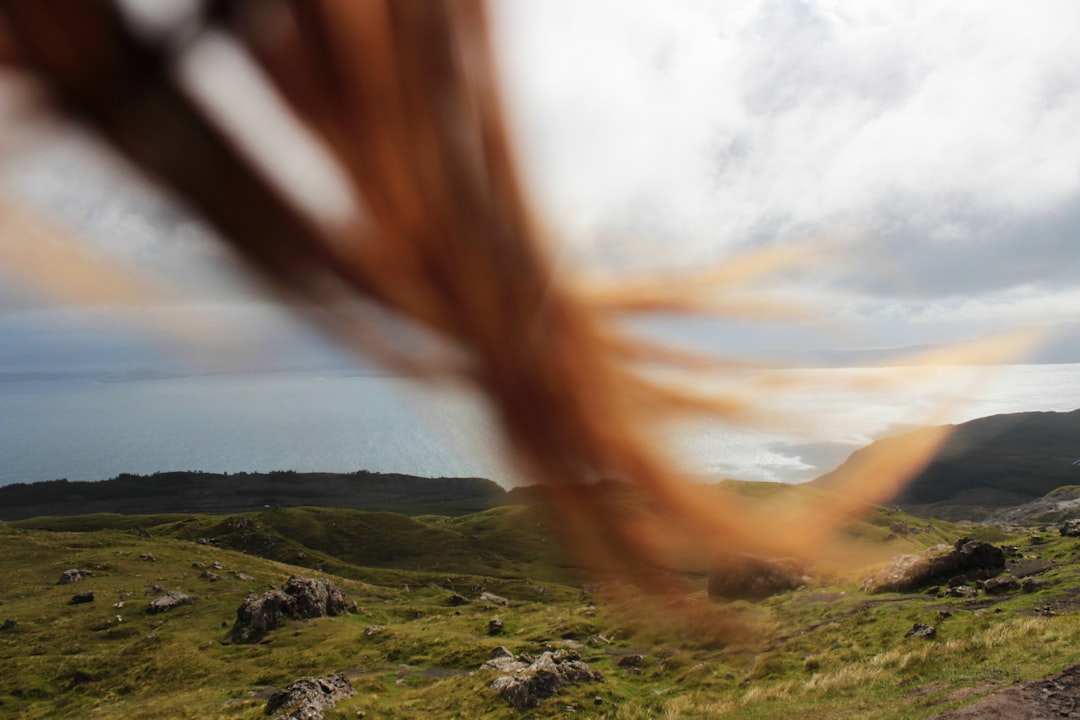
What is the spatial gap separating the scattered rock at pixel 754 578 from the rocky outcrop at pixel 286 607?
52.7 metres

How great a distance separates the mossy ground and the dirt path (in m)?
1.11

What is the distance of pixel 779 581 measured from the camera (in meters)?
55.9

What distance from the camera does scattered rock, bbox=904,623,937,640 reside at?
32.4m

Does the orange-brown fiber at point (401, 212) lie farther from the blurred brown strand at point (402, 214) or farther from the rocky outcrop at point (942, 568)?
the rocky outcrop at point (942, 568)

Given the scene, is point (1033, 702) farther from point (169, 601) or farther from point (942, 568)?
point (169, 601)

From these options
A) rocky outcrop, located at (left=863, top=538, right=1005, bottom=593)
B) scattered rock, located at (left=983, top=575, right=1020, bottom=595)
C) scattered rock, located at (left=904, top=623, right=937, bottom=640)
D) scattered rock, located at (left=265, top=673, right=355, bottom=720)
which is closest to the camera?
scattered rock, located at (left=904, top=623, right=937, bottom=640)

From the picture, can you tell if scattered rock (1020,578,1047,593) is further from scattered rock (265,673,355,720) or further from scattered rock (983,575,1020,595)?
scattered rock (265,673,355,720)

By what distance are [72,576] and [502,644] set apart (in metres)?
93.7

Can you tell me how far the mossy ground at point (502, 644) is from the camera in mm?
27125

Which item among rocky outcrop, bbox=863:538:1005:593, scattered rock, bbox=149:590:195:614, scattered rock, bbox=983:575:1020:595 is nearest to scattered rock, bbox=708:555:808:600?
rocky outcrop, bbox=863:538:1005:593

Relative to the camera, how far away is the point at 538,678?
34719mm

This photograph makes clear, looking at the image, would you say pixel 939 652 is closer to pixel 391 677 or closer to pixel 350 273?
pixel 350 273

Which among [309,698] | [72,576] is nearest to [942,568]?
[309,698]

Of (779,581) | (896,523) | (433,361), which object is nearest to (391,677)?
Answer: (779,581)
